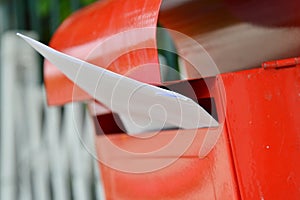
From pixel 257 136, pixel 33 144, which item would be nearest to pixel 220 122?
pixel 257 136

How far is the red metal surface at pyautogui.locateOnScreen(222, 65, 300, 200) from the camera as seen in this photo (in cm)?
65

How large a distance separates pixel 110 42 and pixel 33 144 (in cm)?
144

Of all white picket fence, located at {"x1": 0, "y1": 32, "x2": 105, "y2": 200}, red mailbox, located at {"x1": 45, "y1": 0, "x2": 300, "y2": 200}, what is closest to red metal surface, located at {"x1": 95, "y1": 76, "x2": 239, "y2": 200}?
red mailbox, located at {"x1": 45, "y1": 0, "x2": 300, "y2": 200}

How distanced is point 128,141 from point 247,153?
25cm

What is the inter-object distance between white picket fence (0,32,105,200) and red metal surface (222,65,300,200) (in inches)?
55.3

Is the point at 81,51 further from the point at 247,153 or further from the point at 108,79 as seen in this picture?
the point at 247,153

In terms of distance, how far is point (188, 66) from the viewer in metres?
0.87

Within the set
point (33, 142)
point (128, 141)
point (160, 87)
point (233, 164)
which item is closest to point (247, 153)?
point (233, 164)

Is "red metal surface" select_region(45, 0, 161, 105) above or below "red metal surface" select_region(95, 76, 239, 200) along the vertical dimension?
above

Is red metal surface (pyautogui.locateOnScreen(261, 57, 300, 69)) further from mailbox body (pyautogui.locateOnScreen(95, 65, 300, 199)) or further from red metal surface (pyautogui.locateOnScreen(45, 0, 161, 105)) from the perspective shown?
red metal surface (pyautogui.locateOnScreen(45, 0, 161, 105))

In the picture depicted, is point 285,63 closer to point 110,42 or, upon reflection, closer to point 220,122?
point 220,122

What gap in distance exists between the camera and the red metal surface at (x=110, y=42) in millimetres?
643

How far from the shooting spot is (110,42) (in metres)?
0.75

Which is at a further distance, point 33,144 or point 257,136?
point 33,144
